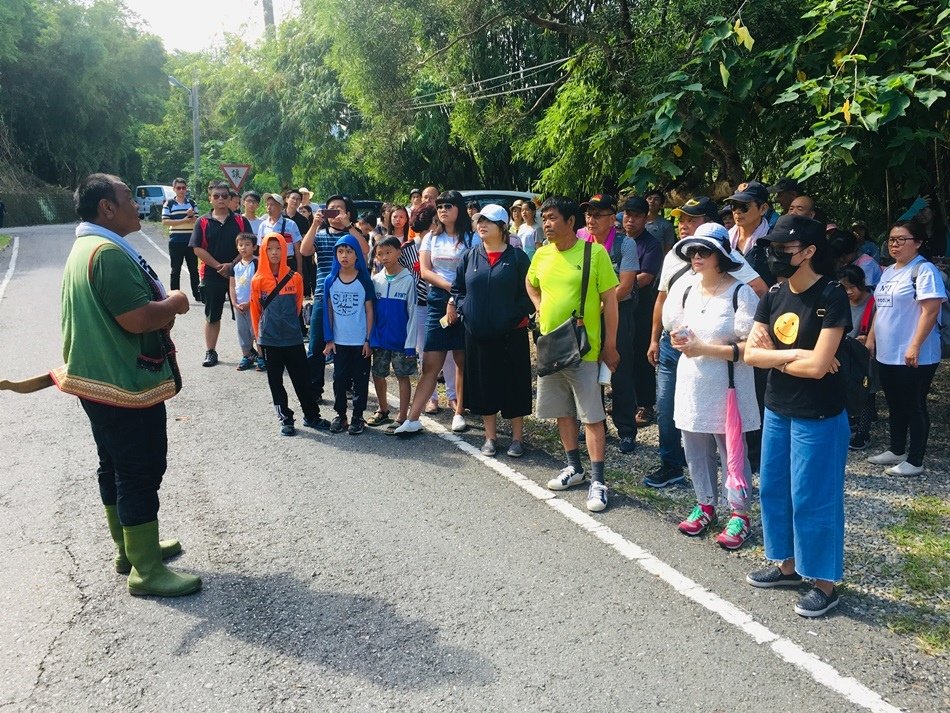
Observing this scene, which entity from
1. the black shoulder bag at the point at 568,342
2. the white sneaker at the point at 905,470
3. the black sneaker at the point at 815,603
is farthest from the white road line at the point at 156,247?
the black sneaker at the point at 815,603

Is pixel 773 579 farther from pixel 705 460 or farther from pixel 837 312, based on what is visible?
pixel 837 312

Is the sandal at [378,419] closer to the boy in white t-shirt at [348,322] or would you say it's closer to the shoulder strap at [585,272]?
the boy in white t-shirt at [348,322]

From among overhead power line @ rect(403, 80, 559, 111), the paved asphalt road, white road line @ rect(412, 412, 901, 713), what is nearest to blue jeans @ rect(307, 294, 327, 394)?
the paved asphalt road

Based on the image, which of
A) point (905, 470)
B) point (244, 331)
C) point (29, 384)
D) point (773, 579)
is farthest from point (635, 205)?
point (244, 331)

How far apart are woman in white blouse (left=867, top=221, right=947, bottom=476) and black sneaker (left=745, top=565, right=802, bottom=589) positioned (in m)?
2.17

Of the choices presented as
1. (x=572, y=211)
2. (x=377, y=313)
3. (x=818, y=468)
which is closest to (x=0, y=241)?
(x=377, y=313)

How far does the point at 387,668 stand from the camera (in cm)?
358

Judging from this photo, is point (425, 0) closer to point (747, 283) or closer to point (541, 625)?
point (747, 283)

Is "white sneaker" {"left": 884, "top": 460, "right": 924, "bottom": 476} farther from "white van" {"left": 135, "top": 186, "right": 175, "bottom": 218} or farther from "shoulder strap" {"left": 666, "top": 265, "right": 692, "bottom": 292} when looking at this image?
"white van" {"left": 135, "top": 186, "right": 175, "bottom": 218}

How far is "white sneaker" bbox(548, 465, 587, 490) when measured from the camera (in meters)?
5.67

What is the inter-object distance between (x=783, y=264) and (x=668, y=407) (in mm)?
1860

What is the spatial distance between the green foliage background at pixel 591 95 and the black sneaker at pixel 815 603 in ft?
10.9

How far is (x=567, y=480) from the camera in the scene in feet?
18.6

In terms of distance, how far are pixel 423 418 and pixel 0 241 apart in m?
25.3
